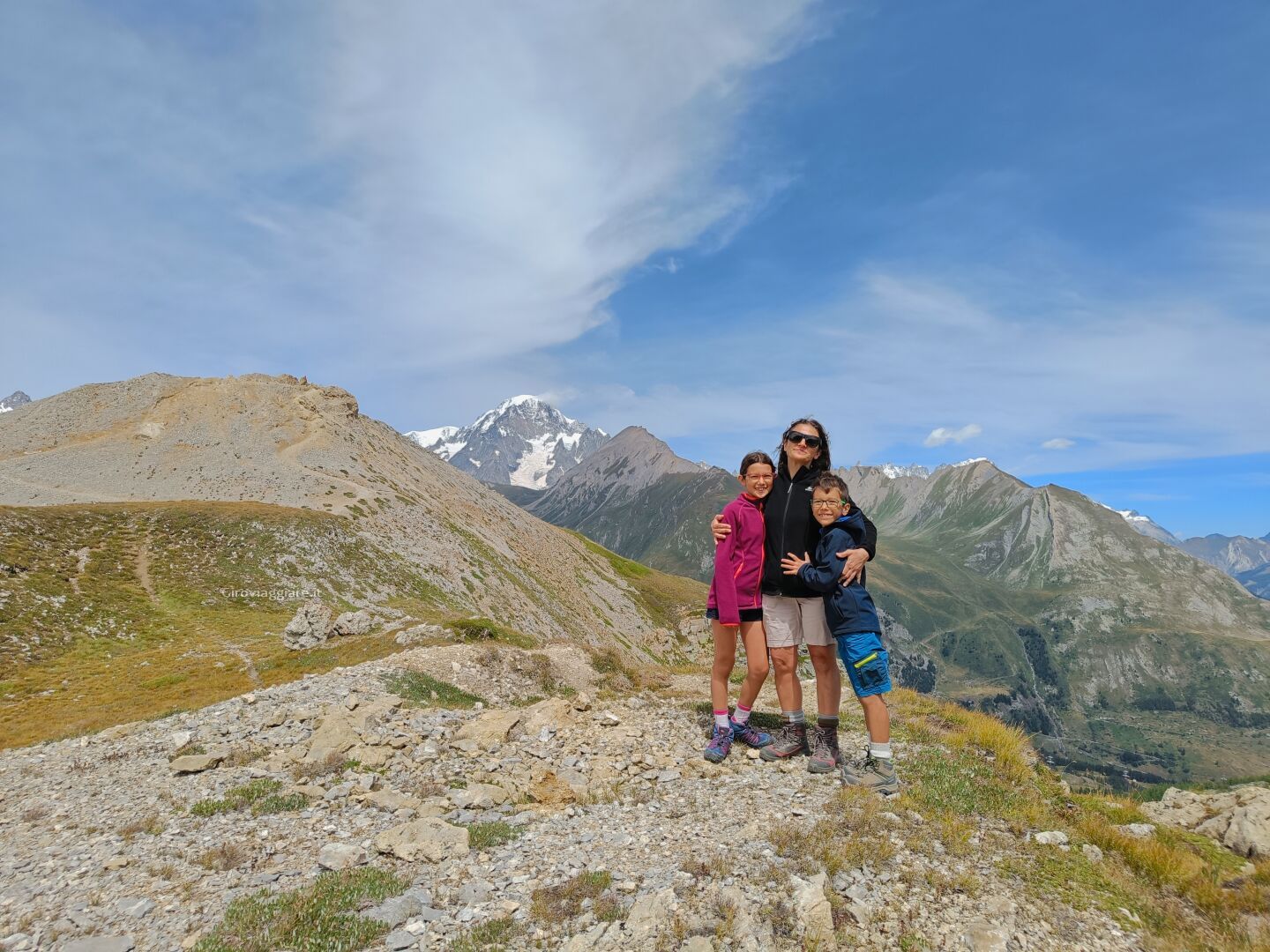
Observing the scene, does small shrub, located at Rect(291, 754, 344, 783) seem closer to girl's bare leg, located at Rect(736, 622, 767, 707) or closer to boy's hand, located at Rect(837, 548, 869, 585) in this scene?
girl's bare leg, located at Rect(736, 622, 767, 707)

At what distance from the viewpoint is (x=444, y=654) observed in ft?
74.8

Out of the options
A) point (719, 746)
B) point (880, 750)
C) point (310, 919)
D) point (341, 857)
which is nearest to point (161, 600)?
point (341, 857)

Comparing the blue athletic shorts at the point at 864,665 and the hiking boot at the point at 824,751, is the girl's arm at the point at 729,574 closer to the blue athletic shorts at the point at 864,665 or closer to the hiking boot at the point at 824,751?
the blue athletic shorts at the point at 864,665

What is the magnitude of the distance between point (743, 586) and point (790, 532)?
1468 millimetres

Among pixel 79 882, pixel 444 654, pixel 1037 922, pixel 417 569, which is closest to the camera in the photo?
pixel 1037 922

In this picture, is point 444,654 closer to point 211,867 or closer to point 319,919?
point 211,867

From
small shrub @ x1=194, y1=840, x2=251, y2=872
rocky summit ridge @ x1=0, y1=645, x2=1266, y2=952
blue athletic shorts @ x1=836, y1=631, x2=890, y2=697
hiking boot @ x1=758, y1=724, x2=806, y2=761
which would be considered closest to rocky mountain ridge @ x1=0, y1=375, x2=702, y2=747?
rocky summit ridge @ x1=0, y1=645, x2=1266, y2=952

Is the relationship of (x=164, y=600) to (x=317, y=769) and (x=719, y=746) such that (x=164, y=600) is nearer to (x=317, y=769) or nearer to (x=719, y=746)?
(x=317, y=769)

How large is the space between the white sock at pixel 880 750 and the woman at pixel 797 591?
93cm

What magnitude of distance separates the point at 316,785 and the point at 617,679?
44.3ft

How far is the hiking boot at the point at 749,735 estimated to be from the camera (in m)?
12.3

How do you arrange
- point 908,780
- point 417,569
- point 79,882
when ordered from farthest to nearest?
point 417,569
point 908,780
point 79,882

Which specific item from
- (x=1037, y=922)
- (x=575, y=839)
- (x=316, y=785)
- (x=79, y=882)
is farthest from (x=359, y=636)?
(x=1037, y=922)

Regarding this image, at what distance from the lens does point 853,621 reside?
10.2 metres
